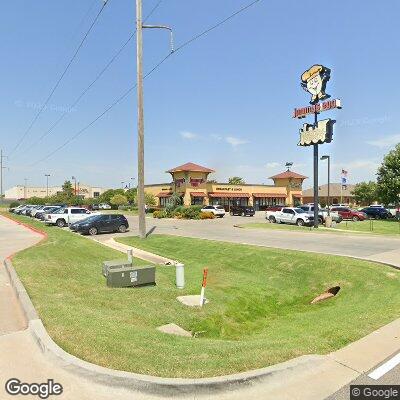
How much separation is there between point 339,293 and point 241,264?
5083 mm

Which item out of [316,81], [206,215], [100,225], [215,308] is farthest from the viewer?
[206,215]

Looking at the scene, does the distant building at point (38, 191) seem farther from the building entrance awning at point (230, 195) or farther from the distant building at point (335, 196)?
the building entrance awning at point (230, 195)

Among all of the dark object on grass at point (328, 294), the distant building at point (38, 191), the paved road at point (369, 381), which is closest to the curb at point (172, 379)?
the paved road at point (369, 381)

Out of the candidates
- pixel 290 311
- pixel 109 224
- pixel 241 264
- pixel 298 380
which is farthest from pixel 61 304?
pixel 109 224

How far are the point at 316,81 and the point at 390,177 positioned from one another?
1966cm

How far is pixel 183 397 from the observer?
459 cm

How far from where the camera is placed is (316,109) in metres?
33.2

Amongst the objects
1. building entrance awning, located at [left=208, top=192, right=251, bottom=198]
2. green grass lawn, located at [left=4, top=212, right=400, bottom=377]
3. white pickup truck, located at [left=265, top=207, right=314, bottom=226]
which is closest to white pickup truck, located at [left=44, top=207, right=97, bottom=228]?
green grass lawn, located at [left=4, top=212, right=400, bottom=377]

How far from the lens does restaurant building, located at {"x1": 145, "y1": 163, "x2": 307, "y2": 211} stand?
59.6 m

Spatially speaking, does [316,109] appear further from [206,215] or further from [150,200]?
[150,200]

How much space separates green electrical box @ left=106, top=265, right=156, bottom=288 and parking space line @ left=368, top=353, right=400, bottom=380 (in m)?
7.03

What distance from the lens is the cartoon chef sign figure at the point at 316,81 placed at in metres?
32.6

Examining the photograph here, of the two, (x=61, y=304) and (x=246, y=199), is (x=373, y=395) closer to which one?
(x=61, y=304)

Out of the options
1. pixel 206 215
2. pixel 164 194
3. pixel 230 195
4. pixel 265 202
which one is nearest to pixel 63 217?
pixel 206 215
